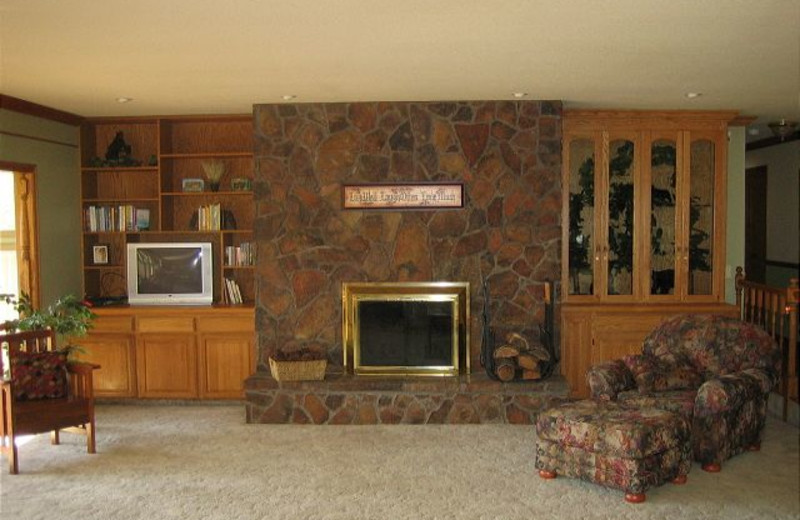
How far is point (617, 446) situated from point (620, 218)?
2.78 meters

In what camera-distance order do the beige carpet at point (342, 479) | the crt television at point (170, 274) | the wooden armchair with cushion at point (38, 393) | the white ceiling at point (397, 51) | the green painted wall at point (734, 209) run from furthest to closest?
the green painted wall at point (734, 209), the crt television at point (170, 274), the wooden armchair with cushion at point (38, 393), the beige carpet at point (342, 479), the white ceiling at point (397, 51)

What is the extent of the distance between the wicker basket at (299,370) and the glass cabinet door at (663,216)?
295 centimetres

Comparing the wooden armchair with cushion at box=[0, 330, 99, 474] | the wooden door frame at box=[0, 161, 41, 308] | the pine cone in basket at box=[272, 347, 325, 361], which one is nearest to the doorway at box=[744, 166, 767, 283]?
the pine cone in basket at box=[272, 347, 325, 361]

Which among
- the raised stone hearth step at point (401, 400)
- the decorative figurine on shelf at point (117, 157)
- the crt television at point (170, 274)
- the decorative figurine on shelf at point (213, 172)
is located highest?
Result: the decorative figurine on shelf at point (117, 157)

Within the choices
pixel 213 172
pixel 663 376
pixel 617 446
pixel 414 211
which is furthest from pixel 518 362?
pixel 213 172

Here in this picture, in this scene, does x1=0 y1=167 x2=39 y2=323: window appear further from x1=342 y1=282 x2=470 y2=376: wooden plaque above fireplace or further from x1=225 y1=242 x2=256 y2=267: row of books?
x1=342 y1=282 x2=470 y2=376: wooden plaque above fireplace

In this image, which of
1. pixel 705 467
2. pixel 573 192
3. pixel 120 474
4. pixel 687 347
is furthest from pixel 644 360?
pixel 120 474

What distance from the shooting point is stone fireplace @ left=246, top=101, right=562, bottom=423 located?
5.81 m

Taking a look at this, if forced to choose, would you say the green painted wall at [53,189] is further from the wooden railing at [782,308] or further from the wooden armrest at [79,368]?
the wooden railing at [782,308]

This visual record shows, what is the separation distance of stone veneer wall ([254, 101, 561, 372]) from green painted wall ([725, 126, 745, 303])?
2063 millimetres

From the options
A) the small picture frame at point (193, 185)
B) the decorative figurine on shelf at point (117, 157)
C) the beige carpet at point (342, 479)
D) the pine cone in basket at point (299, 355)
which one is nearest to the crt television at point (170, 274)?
the small picture frame at point (193, 185)

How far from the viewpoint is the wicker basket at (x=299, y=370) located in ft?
18.3

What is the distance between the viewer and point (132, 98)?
5441 millimetres

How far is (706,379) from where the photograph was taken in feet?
16.1
